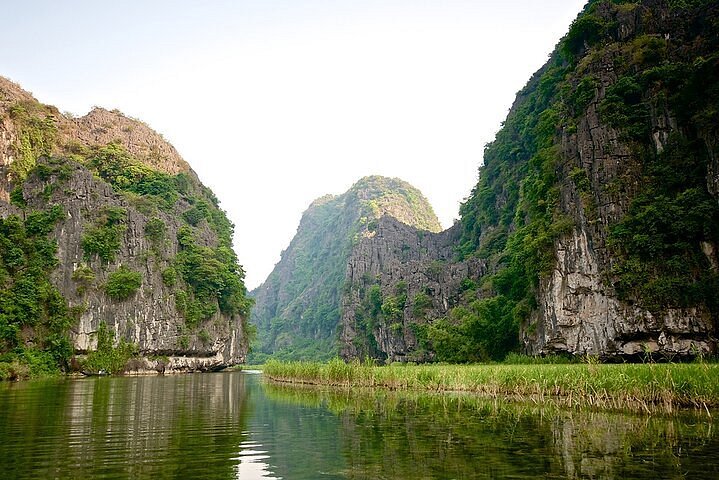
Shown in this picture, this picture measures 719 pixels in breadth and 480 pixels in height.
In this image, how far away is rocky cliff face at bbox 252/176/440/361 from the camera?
135m

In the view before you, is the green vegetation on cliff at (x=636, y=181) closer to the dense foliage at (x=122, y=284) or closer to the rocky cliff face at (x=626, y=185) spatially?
the rocky cliff face at (x=626, y=185)

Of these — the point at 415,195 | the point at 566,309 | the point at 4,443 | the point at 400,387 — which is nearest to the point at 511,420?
the point at 4,443

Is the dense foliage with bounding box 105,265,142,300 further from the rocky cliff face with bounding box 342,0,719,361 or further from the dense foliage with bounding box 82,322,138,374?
the rocky cliff face with bounding box 342,0,719,361

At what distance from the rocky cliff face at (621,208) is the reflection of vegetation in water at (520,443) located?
20095 mm

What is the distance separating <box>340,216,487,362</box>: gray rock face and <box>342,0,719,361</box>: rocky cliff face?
11.3 m

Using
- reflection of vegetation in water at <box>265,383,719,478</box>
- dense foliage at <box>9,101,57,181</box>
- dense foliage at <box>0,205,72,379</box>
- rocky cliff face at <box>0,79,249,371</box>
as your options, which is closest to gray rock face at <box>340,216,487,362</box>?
rocky cliff face at <box>0,79,249,371</box>

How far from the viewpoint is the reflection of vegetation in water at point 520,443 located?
8961 mm

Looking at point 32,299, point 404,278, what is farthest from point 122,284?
point 404,278

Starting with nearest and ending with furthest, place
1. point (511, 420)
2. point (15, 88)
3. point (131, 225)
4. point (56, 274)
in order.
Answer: point (511, 420) → point (56, 274) → point (131, 225) → point (15, 88)

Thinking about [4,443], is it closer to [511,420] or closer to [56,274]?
[511,420]

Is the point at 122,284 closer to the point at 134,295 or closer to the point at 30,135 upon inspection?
the point at 134,295

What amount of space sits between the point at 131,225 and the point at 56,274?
10.2 metres

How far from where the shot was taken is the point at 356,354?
8106 centimetres

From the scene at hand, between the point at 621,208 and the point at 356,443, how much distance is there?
30967 mm
